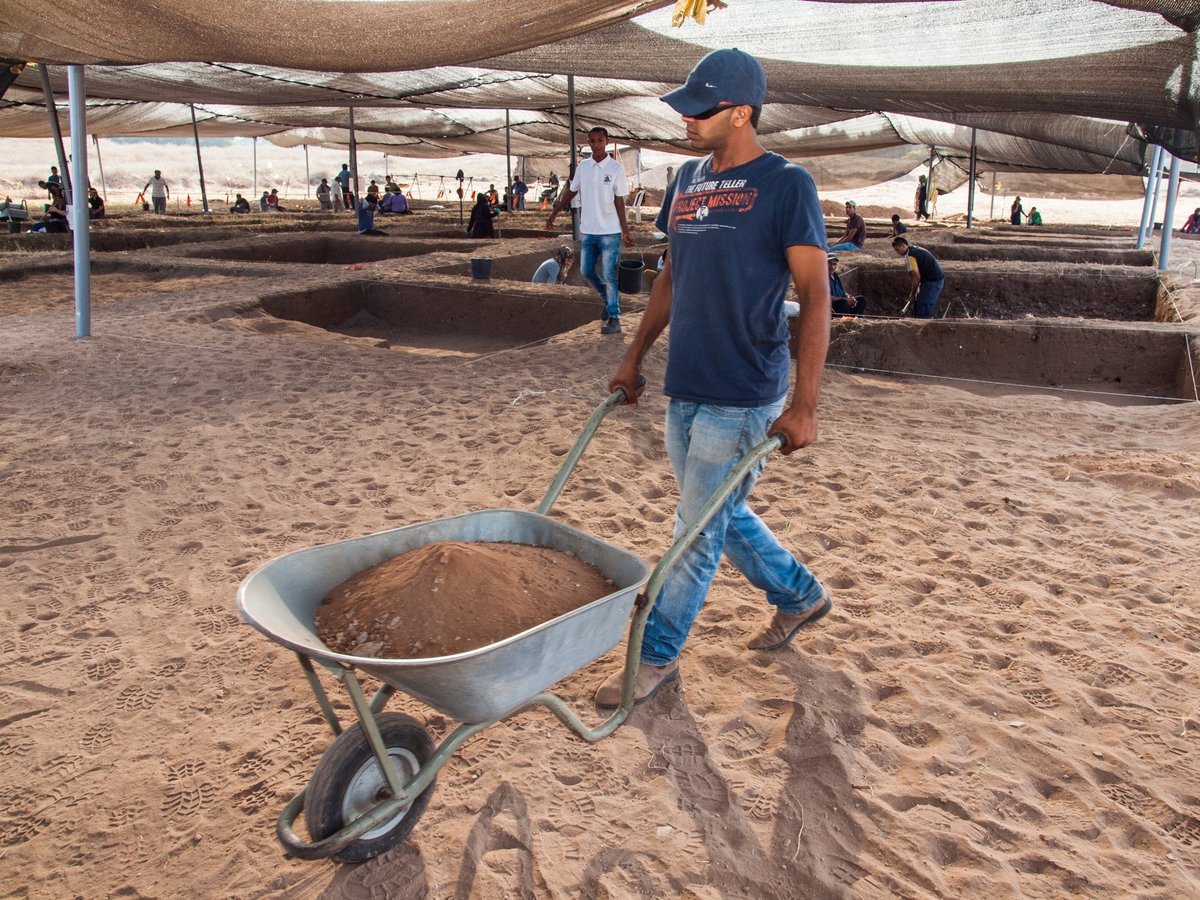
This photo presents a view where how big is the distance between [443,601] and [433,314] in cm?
770

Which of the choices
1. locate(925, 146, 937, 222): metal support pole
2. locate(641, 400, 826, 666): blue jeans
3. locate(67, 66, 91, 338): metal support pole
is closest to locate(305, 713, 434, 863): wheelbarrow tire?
locate(641, 400, 826, 666): blue jeans

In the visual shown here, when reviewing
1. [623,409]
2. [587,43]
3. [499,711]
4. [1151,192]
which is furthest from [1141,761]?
[1151,192]

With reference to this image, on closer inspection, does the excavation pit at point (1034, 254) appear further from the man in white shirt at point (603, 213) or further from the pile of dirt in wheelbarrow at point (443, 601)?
the pile of dirt in wheelbarrow at point (443, 601)

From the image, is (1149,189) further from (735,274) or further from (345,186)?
(345,186)

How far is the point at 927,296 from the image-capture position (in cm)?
909

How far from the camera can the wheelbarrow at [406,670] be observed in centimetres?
161

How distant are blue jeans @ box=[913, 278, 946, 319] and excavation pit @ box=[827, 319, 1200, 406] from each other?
145 cm

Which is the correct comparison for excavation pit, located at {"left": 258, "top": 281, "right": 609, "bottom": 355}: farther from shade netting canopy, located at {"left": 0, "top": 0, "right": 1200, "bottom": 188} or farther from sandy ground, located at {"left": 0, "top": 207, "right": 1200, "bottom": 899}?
sandy ground, located at {"left": 0, "top": 207, "right": 1200, "bottom": 899}

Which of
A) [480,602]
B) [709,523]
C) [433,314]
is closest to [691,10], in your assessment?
[709,523]

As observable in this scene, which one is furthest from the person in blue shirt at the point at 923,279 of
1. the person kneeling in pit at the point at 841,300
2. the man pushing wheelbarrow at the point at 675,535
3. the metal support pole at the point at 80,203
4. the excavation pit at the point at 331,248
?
the metal support pole at the point at 80,203

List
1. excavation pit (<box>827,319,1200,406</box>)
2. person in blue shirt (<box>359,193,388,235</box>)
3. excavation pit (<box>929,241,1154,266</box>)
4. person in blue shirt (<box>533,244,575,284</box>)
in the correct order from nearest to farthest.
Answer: excavation pit (<box>827,319,1200,406</box>)
person in blue shirt (<box>533,244,575,284</box>)
excavation pit (<box>929,241,1154,266</box>)
person in blue shirt (<box>359,193,388,235</box>)

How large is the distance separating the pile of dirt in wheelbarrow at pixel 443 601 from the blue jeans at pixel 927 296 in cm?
807

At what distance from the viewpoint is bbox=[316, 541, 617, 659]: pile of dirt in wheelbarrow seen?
5.83 ft

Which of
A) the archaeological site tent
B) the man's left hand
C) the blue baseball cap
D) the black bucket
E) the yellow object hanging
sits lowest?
the man's left hand
